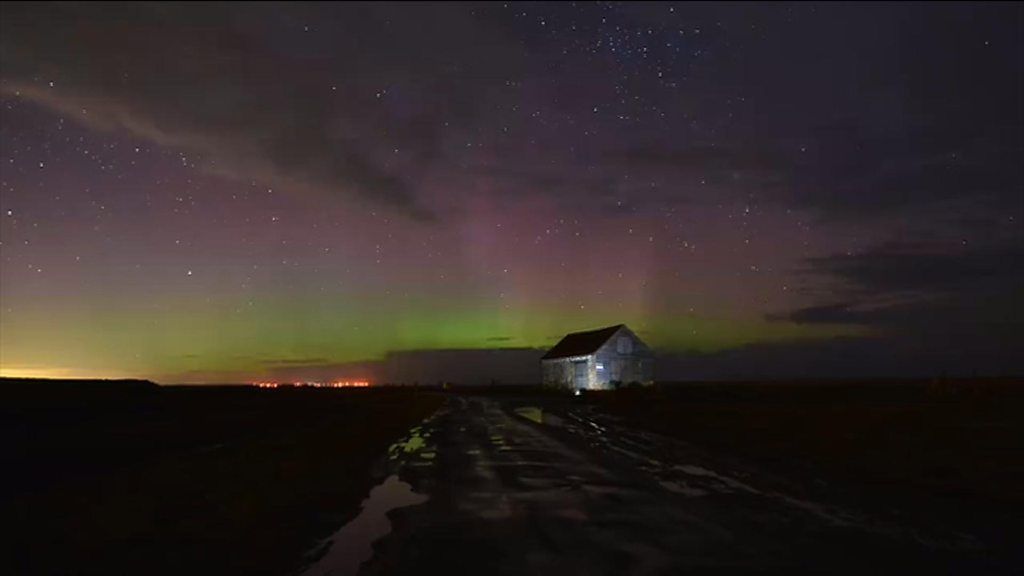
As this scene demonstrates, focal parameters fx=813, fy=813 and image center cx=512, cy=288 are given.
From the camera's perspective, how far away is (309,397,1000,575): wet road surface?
31.8 ft

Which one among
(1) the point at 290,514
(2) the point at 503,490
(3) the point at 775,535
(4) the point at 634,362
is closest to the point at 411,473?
(2) the point at 503,490

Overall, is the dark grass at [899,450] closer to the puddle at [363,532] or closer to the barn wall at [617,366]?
the puddle at [363,532]

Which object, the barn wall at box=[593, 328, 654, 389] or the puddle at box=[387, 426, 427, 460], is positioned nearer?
the puddle at box=[387, 426, 427, 460]

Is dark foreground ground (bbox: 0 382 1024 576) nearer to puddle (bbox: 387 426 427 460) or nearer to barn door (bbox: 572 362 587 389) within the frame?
puddle (bbox: 387 426 427 460)

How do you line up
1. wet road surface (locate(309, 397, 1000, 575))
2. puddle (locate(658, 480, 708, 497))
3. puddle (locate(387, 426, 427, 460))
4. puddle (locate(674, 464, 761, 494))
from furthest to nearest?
puddle (locate(387, 426, 427, 460)), puddle (locate(674, 464, 761, 494)), puddle (locate(658, 480, 708, 497)), wet road surface (locate(309, 397, 1000, 575))

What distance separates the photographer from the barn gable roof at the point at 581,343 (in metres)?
89.5

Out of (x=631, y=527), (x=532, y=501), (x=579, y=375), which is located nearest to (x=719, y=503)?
(x=631, y=527)

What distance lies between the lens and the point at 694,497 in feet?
50.6

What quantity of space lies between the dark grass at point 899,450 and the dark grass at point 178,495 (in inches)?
392

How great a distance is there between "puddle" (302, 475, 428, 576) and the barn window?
70.0m

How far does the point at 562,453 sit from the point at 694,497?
969 cm

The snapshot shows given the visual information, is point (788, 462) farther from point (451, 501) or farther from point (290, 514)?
point (290, 514)

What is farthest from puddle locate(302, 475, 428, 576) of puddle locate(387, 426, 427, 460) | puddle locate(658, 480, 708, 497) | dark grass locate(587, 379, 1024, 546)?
dark grass locate(587, 379, 1024, 546)

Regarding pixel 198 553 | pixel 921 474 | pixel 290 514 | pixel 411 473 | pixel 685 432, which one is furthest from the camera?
pixel 685 432
